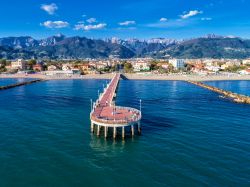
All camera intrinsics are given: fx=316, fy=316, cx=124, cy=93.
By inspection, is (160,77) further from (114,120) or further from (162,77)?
(114,120)

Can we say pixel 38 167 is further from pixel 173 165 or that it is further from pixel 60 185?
pixel 173 165

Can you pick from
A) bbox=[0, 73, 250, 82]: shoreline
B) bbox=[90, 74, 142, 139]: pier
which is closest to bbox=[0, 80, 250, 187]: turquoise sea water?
bbox=[90, 74, 142, 139]: pier

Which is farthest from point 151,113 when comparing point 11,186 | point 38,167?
point 11,186

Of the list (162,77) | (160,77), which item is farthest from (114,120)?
(162,77)

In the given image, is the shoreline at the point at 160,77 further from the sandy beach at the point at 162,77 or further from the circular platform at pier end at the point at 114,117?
the circular platform at pier end at the point at 114,117

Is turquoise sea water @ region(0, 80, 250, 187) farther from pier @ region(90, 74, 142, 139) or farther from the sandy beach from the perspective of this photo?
the sandy beach

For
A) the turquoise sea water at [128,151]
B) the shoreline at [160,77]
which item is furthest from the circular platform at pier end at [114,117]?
the shoreline at [160,77]
